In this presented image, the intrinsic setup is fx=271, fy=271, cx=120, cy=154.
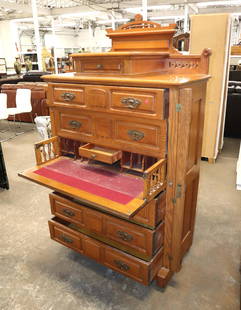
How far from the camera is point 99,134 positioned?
1.68 metres

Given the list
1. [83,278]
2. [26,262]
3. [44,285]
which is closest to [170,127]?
[83,278]

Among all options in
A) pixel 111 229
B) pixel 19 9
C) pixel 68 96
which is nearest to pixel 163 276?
pixel 111 229

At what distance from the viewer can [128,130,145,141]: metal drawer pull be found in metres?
1.52

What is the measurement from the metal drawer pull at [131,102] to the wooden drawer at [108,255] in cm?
93

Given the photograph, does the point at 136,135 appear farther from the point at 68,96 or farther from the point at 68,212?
the point at 68,212

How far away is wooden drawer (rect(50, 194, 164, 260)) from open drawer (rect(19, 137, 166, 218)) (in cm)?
27

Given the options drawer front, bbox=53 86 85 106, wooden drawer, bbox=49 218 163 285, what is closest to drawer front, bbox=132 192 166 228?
wooden drawer, bbox=49 218 163 285

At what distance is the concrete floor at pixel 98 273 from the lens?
173 cm

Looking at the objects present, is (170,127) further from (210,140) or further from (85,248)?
(210,140)

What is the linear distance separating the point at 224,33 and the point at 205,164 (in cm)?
170

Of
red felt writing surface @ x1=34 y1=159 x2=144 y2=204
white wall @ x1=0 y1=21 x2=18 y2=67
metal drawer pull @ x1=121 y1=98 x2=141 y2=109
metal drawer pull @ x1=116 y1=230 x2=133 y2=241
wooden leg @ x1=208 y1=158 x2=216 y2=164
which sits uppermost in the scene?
white wall @ x1=0 y1=21 x2=18 y2=67

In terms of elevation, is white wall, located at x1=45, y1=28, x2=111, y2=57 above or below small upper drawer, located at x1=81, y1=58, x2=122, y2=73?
above

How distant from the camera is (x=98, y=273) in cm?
196

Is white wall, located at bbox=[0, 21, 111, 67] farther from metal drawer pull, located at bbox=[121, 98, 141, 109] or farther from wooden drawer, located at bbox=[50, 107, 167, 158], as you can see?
metal drawer pull, located at bbox=[121, 98, 141, 109]
